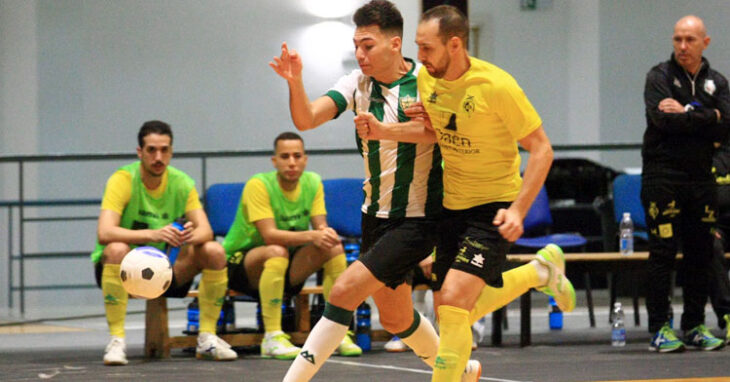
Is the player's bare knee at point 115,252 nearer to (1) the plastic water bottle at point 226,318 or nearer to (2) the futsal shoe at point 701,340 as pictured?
(1) the plastic water bottle at point 226,318

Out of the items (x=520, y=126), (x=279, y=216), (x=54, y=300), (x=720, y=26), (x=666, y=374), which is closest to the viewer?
(x=520, y=126)

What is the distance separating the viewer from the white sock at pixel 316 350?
3854 millimetres

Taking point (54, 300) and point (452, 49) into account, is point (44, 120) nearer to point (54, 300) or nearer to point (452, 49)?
point (54, 300)

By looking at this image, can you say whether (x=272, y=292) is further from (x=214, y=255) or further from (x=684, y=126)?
(x=684, y=126)

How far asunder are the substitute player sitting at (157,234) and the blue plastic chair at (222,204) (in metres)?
0.68

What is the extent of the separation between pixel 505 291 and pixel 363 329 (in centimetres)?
228

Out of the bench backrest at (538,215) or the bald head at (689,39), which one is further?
the bench backrest at (538,215)

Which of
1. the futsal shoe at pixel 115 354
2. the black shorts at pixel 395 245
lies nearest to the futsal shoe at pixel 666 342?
the black shorts at pixel 395 245

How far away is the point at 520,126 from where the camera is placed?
12.3ft

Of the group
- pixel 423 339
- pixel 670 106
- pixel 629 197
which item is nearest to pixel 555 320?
pixel 629 197

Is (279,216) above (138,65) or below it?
below

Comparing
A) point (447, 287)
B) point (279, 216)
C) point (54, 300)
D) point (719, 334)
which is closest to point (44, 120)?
point (54, 300)

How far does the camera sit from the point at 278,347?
20.1ft

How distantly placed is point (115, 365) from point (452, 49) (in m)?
3.11
